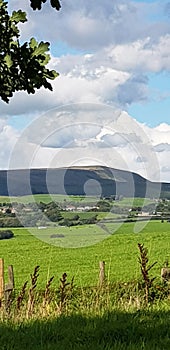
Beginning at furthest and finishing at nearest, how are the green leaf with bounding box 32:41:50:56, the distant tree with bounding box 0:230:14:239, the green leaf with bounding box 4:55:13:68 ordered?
the distant tree with bounding box 0:230:14:239 < the green leaf with bounding box 32:41:50:56 < the green leaf with bounding box 4:55:13:68

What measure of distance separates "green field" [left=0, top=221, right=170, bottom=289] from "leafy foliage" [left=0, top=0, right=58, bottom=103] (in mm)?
20279

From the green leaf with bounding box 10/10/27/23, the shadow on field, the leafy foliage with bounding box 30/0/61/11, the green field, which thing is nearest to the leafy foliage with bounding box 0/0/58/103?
the green leaf with bounding box 10/10/27/23

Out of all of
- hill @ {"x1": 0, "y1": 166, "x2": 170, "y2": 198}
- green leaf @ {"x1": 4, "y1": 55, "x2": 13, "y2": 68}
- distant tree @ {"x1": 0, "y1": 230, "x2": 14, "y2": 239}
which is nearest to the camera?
green leaf @ {"x1": 4, "y1": 55, "x2": 13, "y2": 68}

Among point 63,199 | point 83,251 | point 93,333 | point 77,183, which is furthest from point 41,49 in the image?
point 77,183

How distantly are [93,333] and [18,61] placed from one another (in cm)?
295

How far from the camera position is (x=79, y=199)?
48625 mm

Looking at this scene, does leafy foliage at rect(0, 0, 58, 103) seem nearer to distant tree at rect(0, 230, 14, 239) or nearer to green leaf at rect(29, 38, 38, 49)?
green leaf at rect(29, 38, 38, 49)

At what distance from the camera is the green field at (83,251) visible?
30.9 m

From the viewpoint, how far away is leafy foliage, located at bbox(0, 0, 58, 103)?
5.92 meters

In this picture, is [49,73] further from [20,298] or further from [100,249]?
[100,249]

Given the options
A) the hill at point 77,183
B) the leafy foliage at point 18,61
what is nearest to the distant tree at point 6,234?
the hill at point 77,183

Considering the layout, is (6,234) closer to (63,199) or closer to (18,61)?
(63,199)

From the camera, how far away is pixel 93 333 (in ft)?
22.1

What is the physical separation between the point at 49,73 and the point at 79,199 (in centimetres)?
4252
